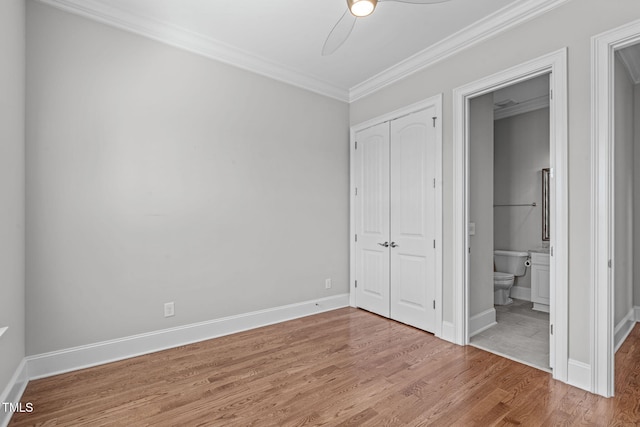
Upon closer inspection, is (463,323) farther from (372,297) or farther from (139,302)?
(139,302)

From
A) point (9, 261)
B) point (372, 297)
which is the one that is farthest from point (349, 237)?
point (9, 261)

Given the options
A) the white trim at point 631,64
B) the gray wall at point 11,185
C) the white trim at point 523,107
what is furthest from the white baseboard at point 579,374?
the gray wall at point 11,185

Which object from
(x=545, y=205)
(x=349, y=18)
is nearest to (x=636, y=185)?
(x=545, y=205)

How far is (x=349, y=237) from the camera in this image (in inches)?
170

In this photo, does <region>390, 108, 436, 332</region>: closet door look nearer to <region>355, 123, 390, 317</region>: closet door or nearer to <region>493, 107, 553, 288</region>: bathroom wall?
<region>355, 123, 390, 317</region>: closet door

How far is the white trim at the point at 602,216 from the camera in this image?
212 cm

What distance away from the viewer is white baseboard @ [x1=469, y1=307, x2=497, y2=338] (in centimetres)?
322

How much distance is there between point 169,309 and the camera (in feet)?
9.64

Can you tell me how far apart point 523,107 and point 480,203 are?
2227 mm

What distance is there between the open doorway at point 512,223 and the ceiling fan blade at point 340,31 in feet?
5.51

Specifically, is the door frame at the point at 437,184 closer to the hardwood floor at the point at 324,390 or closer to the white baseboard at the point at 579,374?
the hardwood floor at the point at 324,390

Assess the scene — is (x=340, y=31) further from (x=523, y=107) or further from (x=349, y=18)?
(x=523, y=107)

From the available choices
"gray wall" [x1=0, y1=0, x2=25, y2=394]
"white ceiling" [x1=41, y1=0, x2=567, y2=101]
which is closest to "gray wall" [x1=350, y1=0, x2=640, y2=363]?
"white ceiling" [x1=41, y1=0, x2=567, y2=101]

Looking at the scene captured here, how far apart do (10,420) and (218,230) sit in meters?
1.88
